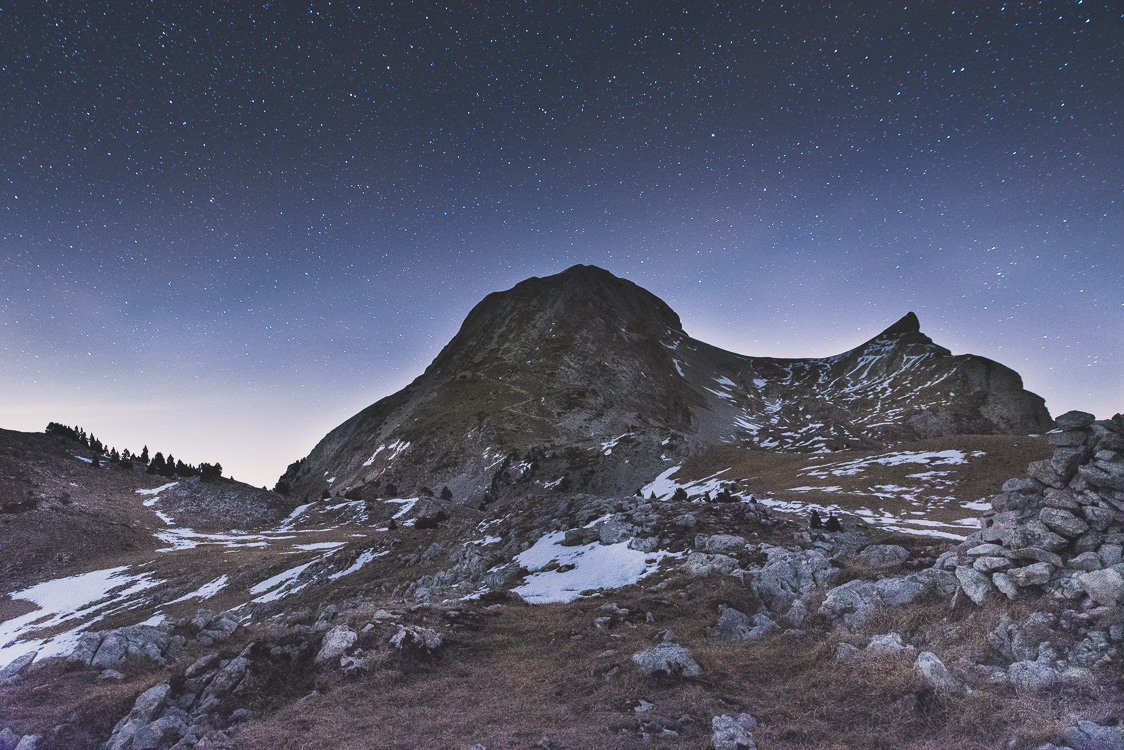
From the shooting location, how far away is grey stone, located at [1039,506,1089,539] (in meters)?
11.6

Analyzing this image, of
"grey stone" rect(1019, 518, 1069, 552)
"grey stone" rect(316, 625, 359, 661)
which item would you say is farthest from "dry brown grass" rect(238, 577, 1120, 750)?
"grey stone" rect(1019, 518, 1069, 552)

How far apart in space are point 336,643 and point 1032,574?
699 inches

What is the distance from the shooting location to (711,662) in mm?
12672

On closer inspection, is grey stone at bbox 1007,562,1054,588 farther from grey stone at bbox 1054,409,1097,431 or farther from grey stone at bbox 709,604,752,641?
grey stone at bbox 709,604,752,641

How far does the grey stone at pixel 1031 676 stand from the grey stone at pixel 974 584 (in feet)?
8.18

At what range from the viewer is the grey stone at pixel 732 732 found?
8922 millimetres

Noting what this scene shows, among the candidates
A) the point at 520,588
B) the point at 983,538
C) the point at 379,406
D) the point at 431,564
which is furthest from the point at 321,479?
the point at 983,538

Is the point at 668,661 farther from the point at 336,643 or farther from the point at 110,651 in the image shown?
the point at 110,651

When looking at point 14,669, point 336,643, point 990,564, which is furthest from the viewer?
point 14,669

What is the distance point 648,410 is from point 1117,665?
15901cm

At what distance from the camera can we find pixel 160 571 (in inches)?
1801

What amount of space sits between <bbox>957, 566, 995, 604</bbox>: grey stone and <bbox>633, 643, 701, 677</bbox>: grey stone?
6552mm

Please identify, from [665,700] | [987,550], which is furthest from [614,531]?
[987,550]

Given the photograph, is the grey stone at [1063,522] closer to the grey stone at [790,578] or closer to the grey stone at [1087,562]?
the grey stone at [1087,562]
